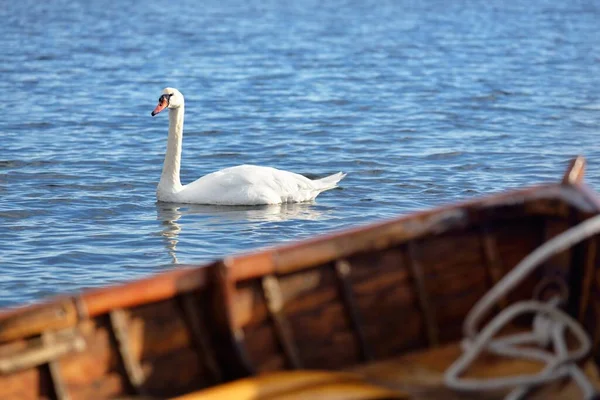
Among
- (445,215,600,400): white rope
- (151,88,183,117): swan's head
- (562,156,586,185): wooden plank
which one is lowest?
(445,215,600,400): white rope

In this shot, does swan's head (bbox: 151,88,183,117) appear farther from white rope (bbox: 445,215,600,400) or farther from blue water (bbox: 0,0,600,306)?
white rope (bbox: 445,215,600,400)

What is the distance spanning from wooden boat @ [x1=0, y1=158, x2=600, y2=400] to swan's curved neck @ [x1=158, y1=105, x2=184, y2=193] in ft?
25.3

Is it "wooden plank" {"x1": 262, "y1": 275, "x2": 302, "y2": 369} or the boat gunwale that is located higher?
the boat gunwale

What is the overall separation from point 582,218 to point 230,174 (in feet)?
25.3

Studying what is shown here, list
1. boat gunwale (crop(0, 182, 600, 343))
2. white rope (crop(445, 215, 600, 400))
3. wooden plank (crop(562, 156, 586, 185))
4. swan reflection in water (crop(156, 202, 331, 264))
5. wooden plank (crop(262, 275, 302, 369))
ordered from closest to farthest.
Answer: boat gunwale (crop(0, 182, 600, 343))
white rope (crop(445, 215, 600, 400))
wooden plank (crop(262, 275, 302, 369))
wooden plank (crop(562, 156, 586, 185))
swan reflection in water (crop(156, 202, 331, 264))

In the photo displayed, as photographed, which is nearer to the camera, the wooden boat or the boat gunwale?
the boat gunwale

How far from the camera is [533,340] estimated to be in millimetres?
6875

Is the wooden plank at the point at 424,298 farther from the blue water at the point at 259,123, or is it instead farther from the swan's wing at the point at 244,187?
the swan's wing at the point at 244,187

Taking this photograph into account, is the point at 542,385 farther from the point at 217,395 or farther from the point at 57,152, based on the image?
the point at 57,152

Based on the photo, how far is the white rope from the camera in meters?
6.46

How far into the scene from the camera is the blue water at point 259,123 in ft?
43.7

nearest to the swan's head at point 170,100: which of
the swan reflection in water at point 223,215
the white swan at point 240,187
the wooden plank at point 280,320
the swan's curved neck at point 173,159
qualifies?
the swan's curved neck at point 173,159

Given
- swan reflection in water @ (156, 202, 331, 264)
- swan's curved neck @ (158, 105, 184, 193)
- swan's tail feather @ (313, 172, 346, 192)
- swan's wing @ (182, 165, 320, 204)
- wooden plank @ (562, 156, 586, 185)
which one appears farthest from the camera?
swan's tail feather @ (313, 172, 346, 192)

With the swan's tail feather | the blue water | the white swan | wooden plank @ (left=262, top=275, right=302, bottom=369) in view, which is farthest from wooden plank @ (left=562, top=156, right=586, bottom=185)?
the swan's tail feather
